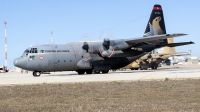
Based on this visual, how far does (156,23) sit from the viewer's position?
4981 cm

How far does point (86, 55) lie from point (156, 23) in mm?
14679

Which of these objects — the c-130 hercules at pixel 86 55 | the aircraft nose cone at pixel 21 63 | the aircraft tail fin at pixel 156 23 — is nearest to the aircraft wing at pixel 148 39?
the c-130 hercules at pixel 86 55

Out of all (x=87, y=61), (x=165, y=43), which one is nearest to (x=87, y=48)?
(x=87, y=61)

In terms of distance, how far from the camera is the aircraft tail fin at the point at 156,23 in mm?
49094

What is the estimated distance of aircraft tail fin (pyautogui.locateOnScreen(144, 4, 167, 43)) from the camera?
49094mm

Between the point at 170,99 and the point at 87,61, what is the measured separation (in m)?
28.4

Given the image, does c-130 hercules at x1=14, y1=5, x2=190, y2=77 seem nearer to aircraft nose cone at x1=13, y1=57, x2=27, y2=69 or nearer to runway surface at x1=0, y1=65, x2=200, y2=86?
aircraft nose cone at x1=13, y1=57, x2=27, y2=69


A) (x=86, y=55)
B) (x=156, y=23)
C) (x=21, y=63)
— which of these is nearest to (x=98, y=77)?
(x=86, y=55)

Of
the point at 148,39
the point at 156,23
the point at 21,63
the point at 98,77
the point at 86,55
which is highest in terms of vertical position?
the point at 156,23

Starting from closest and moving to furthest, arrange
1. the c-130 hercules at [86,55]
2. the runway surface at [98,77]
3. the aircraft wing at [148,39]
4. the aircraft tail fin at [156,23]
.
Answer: the runway surface at [98,77] → the c-130 hercules at [86,55] → the aircraft wing at [148,39] → the aircraft tail fin at [156,23]

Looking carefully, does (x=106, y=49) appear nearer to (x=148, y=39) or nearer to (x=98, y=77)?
(x=148, y=39)

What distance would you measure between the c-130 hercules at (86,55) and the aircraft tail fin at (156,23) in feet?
13.8

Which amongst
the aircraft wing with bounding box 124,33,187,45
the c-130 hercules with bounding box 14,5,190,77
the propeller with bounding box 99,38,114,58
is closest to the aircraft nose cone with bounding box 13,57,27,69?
the c-130 hercules with bounding box 14,5,190,77

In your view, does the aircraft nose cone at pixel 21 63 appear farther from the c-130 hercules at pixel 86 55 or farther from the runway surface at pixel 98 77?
the runway surface at pixel 98 77
